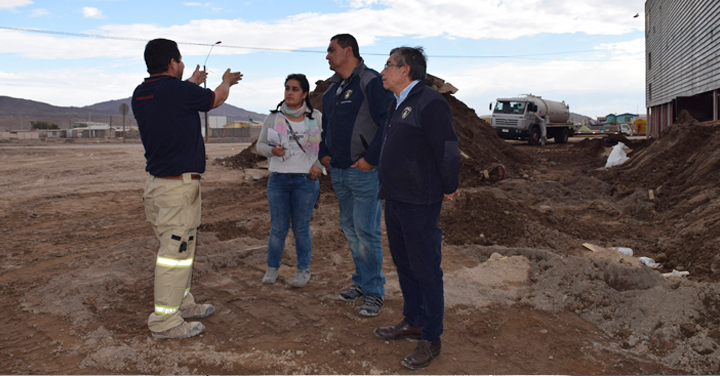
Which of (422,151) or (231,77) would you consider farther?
(231,77)

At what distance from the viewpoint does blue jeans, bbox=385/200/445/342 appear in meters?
3.20

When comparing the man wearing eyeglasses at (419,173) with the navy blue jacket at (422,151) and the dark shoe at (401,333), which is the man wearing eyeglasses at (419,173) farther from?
the dark shoe at (401,333)

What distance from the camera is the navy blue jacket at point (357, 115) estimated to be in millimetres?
4059

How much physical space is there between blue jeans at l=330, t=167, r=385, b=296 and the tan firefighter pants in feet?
3.90

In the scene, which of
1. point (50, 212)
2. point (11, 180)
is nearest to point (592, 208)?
point (50, 212)

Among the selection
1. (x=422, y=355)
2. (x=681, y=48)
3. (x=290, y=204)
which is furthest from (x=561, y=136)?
(x=422, y=355)

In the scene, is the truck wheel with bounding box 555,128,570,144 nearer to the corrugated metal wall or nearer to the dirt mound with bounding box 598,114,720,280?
the corrugated metal wall

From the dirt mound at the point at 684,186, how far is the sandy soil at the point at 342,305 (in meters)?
0.22

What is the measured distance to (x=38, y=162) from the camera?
1844cm

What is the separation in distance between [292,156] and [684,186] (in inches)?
372

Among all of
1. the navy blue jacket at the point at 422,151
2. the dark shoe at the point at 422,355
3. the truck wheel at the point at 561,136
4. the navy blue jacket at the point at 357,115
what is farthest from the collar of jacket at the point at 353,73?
the truck wheel at the point at 561,136

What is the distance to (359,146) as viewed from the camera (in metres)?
4.11

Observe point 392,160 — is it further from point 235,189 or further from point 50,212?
point 235,189

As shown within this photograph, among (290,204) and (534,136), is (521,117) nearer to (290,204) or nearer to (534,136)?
(534,136)
